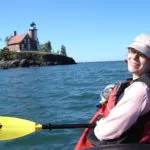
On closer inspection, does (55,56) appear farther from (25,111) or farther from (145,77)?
(145,77)

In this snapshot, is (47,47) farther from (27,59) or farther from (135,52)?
(135,52)

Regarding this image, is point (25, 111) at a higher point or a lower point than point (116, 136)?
lower

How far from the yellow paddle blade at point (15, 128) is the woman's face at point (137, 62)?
2089 mm

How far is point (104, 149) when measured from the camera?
3.95 metres

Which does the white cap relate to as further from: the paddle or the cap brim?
the paddle

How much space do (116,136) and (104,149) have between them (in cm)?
17

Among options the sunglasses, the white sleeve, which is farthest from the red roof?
the white sleeve

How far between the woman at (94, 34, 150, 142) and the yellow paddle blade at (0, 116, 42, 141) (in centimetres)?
191

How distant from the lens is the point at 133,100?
3.76 m

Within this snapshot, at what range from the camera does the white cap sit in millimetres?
3949

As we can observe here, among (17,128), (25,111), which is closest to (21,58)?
(25,111)

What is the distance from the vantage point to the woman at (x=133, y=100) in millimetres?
3760

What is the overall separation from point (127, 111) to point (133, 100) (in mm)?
110

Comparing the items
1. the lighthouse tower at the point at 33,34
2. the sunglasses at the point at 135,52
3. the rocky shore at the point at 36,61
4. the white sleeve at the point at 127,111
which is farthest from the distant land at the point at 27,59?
the white sleeve at the point at 127,111
